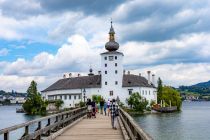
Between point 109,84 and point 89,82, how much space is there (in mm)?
9491

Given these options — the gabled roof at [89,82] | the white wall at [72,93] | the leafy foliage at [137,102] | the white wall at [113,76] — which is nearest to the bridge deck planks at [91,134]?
the leafy foliage at [137,102]

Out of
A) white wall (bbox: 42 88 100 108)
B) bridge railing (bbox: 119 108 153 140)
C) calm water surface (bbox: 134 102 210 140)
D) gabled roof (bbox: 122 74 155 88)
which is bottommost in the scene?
calm water surface (bbox: 134 102 210 140)

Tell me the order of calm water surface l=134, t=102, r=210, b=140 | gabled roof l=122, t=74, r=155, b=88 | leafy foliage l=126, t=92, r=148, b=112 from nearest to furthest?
calm water surface l=134, t=102, r=210, b=140
leafy foliage l=126, t=92, r=148, b=112
gabled roof l=122, t=74, r=155, b=88

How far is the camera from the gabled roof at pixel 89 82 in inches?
4872

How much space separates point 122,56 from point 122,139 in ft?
344

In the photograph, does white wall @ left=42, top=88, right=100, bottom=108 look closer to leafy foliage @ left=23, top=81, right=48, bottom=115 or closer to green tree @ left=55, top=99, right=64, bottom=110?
green tree @ left=55, top=99, right=64, bottom=110

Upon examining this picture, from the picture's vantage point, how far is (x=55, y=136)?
1936 centimetres

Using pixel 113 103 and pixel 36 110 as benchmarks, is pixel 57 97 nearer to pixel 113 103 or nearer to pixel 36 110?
pixel 36 110

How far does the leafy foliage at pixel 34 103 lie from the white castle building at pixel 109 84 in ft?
22.5

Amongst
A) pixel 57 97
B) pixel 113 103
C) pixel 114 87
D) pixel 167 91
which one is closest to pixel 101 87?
pixel 114 87

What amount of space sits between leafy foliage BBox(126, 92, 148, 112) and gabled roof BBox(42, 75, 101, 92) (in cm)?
1171

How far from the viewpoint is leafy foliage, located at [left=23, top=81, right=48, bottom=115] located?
12688cm

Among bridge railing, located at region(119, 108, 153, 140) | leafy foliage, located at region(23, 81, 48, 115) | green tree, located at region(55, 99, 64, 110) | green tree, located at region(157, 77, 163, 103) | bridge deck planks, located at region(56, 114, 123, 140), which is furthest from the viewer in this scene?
green tree, located at region(157, 77, 163, 103)

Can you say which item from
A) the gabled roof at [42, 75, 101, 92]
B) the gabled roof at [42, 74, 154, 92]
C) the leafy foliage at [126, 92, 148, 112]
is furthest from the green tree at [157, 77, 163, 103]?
the gabled roof at [42, 75, 101, 92]
